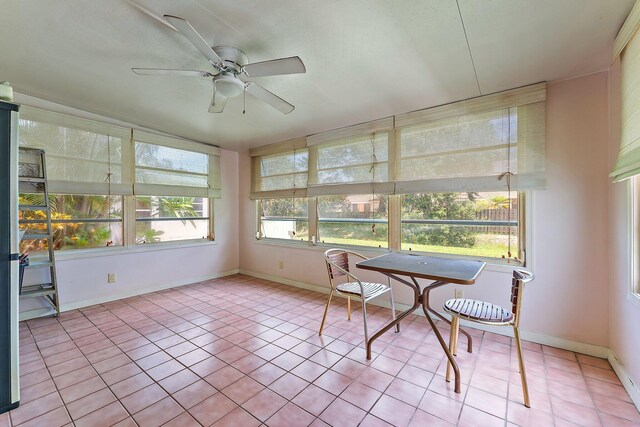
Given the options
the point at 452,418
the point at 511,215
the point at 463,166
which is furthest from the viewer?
the point at 463,166

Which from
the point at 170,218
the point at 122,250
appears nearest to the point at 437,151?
the point at 170,218

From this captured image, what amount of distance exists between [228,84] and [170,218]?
2.97 metres

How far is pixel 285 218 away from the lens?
4727 millimetres

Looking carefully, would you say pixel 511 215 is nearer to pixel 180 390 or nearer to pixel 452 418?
pixel 452 418

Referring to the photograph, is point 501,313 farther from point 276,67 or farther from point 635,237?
point 276,67

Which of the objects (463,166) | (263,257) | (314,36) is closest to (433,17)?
(314,36)

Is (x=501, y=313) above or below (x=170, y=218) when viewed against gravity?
below

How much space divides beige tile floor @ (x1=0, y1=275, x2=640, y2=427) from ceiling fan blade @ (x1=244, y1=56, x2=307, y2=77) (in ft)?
7.24

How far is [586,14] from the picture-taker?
1.63 meters

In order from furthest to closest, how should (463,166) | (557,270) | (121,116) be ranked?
(121,116) < (463,166) < (557,270)

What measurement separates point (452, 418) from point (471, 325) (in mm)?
1505

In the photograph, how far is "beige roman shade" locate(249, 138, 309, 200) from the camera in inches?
172

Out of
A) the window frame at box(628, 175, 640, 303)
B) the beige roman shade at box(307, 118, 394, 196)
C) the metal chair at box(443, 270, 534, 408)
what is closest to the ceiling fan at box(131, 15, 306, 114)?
the beige roman shade at box(307, 118, 394, 196)

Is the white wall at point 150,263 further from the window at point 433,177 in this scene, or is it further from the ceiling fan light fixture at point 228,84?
the ceiling fan light fixture at point 228,84
